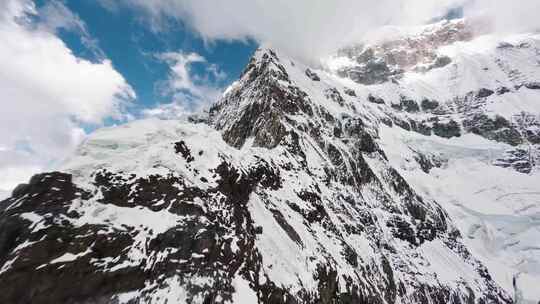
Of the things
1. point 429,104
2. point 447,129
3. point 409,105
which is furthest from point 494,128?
point 409,105

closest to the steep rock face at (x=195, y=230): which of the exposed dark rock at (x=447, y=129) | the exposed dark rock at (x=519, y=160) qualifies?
the exposed dark rock at (x=519, y=160)

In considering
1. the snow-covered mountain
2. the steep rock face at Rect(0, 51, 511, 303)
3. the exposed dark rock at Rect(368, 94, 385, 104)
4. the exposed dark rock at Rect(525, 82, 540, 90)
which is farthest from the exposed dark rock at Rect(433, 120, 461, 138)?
the steep rock face at Rect(0, 51, 511, 303)

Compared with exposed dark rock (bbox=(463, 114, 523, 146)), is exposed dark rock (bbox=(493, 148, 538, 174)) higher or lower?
lower

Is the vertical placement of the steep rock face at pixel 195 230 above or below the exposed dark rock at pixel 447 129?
below

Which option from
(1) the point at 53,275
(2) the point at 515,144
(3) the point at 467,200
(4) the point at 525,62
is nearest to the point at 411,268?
Answer: (1) the point at 53,275

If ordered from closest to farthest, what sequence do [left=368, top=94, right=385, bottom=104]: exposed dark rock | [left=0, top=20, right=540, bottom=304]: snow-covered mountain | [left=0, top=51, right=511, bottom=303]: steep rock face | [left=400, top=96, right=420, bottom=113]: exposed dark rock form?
[left=0, top=51, right=511, bottom=303]: steep rock face < [left=0, top=20, right=540, bottom=304]: snow-covered mountain < [left=368, top=94, right=385, bottom=104]: exposed dark rock < [left=400, top=96, right=420, bottom=113]: exposed dark rock

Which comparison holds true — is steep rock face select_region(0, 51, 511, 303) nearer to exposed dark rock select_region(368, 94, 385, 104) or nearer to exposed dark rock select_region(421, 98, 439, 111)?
exposed dark rock select_region(368, 94, 385, 104)

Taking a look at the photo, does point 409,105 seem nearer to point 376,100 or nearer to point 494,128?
point 376,100

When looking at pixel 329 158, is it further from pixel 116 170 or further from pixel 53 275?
pixel 53 275

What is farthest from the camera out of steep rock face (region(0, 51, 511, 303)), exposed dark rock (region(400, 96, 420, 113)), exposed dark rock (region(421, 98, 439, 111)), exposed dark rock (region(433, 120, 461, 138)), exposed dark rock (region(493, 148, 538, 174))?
exposed dark rock (region(421, 98, 439, 111))

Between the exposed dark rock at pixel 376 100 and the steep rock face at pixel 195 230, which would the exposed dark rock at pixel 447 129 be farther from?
the steep rock face at pixel 195 230
